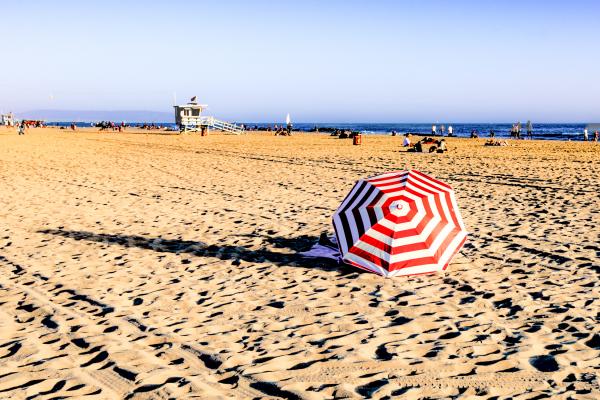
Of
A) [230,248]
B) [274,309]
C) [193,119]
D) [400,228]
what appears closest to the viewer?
[274,309]

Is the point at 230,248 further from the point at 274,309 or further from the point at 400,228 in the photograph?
the point at 400,228

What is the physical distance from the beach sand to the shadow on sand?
0.04m

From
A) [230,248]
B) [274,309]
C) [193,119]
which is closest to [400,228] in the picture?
[274,309]

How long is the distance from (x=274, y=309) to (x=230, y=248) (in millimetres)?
2474

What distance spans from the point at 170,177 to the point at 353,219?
10660 mm

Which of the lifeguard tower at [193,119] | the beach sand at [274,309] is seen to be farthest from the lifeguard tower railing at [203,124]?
the beach sand at [274,309]

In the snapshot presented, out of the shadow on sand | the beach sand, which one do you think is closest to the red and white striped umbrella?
the beach sand

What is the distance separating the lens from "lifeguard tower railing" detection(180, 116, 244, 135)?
5262cm

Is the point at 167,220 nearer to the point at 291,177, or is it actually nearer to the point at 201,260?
the point at 201,260

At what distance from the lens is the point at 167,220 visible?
372 inches

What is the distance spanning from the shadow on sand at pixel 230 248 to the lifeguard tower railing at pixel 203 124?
149ft

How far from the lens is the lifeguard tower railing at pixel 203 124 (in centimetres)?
5262

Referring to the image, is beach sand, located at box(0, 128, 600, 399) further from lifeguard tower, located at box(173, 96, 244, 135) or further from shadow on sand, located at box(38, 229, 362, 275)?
lifeguard tower, located at box(173, 96, 244, 135)

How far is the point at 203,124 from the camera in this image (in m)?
54.8
